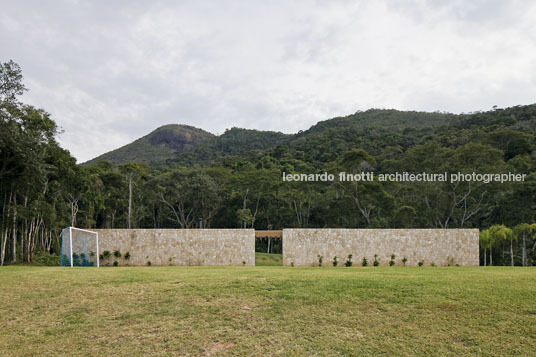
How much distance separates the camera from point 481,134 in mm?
33344

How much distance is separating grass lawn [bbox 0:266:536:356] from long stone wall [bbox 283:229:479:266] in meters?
7.64

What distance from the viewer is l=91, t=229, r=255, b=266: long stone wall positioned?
53.2 ft

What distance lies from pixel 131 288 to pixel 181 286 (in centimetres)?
105

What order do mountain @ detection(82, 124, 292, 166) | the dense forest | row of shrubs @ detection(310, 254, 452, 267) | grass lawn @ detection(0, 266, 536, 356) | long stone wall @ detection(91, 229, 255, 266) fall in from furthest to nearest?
mountain @ detection(82, 124, 292, 166) → long stone wall @ detection(91, 229, 255, 266) → row of shrubs @ detection(310, 254, 452, 267) → the dense forest → grass lawn @ detection(0, 266, 536, 356)

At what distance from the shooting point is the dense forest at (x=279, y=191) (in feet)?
52.2

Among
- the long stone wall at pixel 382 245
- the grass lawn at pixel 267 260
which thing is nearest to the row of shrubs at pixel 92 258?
the grass lawn at pixel 267 260

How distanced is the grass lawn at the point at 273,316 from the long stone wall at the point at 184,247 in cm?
769

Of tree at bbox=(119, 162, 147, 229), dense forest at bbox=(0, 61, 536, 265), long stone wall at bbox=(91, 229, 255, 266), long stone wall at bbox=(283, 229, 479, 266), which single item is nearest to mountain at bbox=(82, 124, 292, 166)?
dense forest at bbox=(0, 61, 536, 265)

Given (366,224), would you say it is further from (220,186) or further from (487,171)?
(220,186)

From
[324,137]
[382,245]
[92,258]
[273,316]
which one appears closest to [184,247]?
[92,258]

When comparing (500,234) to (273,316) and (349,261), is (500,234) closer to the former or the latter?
(349,261)

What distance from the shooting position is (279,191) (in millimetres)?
32969

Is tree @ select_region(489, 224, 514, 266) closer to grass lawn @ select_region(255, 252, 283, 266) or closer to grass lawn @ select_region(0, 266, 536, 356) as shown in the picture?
grass lawn @ select_region(255, 252, 283, 266)

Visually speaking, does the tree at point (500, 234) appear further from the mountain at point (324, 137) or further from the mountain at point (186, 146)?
the mountain at point (186, 146)
